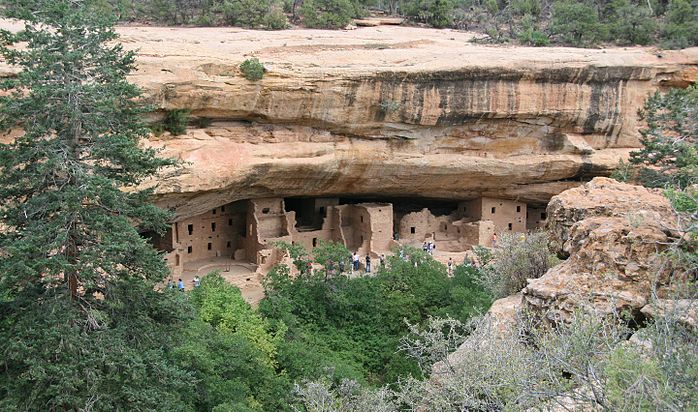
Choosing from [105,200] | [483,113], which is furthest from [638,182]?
[105,200]

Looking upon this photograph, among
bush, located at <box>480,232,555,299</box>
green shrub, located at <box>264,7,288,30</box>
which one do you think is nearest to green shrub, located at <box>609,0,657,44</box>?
green shrub, located at <box>264,7,288,30</box>

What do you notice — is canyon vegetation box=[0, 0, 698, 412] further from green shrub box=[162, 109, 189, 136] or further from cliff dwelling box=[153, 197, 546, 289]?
cliff dwelling box=[153, 197, 546, 289]

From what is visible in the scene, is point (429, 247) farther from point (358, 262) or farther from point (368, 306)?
point (368, 306)

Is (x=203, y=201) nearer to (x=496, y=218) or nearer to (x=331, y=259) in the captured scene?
(x=331, y=259)

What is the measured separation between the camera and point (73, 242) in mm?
9227

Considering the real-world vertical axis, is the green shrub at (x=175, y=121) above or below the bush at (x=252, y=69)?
below

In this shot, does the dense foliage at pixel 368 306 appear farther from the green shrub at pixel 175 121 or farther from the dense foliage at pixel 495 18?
the dense foliage at pixel 495 18

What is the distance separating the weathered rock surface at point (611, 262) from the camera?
7031 mm

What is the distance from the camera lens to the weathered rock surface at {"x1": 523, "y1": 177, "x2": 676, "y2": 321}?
703 cm

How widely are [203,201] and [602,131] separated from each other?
405 inches

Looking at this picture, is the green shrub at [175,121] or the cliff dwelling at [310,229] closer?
the green shrub at [175,121]

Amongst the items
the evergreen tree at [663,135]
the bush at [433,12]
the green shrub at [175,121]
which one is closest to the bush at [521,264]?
the evergreen tree at [663,135]

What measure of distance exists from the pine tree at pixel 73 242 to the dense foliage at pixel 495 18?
11234 mm

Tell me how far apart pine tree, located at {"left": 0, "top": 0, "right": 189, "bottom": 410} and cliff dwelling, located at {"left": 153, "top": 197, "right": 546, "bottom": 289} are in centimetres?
759
